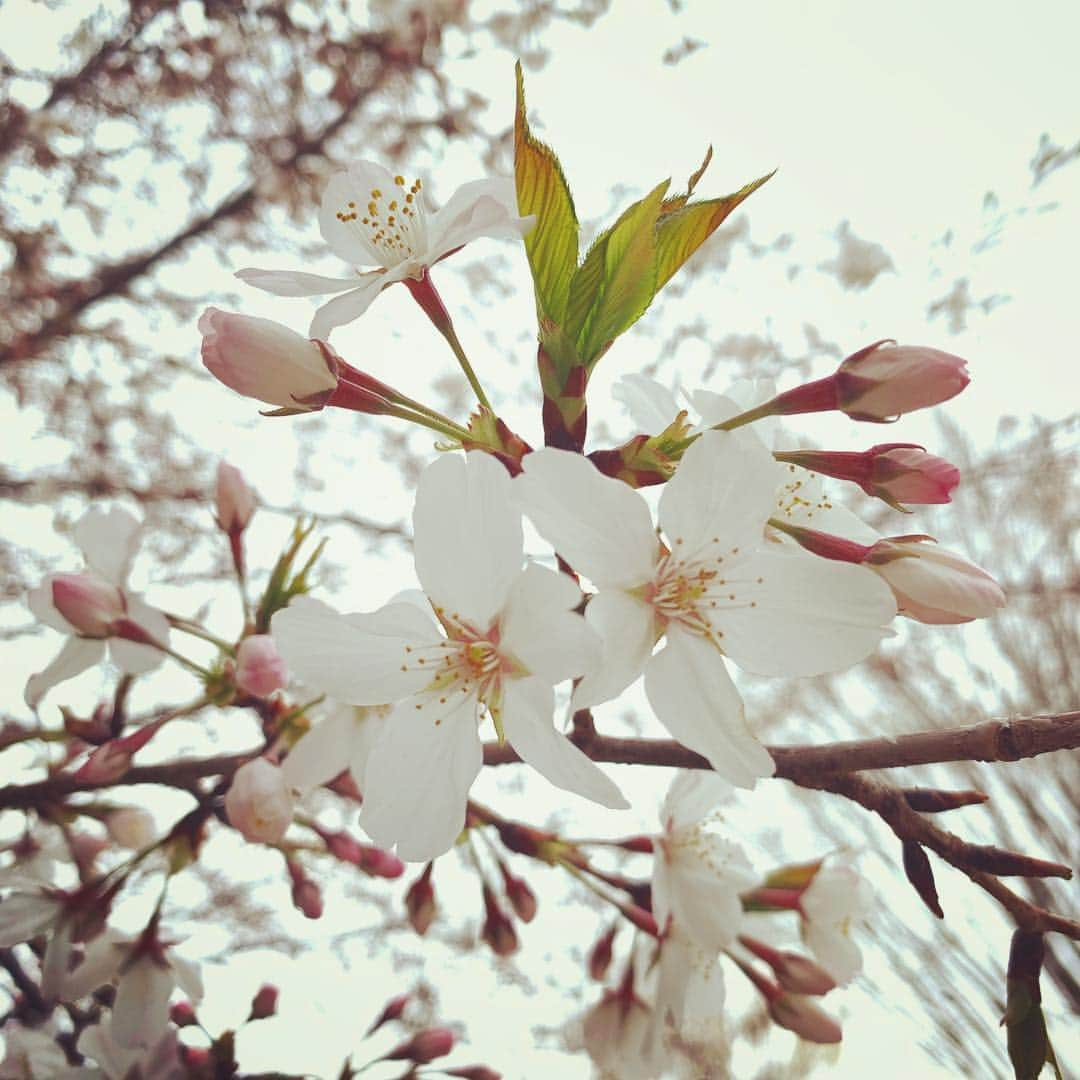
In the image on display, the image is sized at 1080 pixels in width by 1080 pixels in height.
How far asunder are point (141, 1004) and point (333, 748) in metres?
0.31

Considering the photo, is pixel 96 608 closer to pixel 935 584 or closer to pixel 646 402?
pixel 646 402

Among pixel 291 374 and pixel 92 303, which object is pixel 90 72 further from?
pixel 291 374

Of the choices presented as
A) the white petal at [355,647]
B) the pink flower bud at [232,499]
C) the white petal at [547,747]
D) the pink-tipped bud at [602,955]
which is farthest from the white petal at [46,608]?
the pink-tipped bud at [602,955]

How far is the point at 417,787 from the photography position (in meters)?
0.44

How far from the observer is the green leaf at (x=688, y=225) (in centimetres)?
47

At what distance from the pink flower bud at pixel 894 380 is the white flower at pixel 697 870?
0.36 metres

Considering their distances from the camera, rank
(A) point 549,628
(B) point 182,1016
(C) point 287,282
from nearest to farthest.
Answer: (A) point 549,628 < (C) point 287,282 < (B) point 182,1016

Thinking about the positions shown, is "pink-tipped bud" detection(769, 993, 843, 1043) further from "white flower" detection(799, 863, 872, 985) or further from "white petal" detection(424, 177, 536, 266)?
"white petal" detection(424, 177, 536, 266)

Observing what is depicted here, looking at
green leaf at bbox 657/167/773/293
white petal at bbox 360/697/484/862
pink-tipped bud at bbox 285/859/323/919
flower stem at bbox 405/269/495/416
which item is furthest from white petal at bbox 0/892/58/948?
green leaf at bbox 657/167/773/293

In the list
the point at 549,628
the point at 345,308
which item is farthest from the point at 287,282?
the point at 549,628

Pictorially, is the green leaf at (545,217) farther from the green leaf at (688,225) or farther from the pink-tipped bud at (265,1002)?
the pink-tipped bud at (265,1002)

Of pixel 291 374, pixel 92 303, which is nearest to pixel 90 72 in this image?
pixel 92 303

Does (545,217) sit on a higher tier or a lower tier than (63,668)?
higher

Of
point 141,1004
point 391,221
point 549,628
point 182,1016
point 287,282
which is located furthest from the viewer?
point 182,1016
